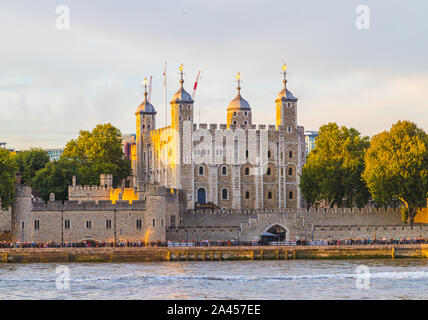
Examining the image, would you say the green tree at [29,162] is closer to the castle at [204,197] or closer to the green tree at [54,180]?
the green tree at [54,180]

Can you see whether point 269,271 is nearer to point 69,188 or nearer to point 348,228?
point 348,228

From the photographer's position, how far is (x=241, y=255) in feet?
270

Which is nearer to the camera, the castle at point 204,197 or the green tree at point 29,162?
the castle at point 204,197

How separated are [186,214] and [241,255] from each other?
14428mm

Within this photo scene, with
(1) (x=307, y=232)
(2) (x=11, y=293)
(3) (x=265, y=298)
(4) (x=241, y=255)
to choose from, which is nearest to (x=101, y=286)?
(2) (x=11, y=293)

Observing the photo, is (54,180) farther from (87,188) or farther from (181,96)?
(181,96)

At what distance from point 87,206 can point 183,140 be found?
2501 centimetres

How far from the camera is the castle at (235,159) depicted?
4321 inches

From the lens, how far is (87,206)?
8612 centimetres

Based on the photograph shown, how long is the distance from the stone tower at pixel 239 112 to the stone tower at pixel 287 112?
12.9 ft

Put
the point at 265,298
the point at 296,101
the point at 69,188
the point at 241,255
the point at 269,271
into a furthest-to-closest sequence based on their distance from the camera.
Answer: the point at 296,101
the point at 69,188
the point at 241,255
the point at 269,271
the point at 265,298

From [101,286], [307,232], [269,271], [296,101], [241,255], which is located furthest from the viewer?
[296,101]

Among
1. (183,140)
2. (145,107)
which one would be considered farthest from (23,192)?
(145,107)

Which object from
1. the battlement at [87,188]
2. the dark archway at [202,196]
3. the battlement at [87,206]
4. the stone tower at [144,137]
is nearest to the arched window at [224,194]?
the dark archway at [202,196]
